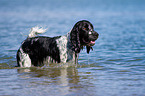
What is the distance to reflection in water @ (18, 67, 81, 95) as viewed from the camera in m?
→ 6.34

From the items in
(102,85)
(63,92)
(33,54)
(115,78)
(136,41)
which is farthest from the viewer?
(136,41)

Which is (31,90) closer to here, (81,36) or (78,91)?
(78,91)

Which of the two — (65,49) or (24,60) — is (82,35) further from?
(24,60)

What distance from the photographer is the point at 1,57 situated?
382 inches

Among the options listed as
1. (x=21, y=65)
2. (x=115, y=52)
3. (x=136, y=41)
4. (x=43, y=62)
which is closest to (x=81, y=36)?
(x=43, y=62)

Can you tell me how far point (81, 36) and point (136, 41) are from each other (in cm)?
551

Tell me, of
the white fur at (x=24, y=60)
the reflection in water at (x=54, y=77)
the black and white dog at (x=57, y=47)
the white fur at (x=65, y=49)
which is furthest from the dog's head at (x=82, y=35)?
the white fur at (x=24, y=60)

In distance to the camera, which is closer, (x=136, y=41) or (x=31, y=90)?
(x=31, y=90)

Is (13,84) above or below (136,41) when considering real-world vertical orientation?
below

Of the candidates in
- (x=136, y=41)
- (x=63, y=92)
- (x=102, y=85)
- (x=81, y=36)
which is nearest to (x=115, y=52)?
(x=136, y=41)

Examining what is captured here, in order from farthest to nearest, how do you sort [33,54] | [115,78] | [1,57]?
→ 1. [1,57]
2. [33,54]
3. [115,78]

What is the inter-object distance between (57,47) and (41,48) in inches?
15.5

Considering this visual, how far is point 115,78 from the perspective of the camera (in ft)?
22.6

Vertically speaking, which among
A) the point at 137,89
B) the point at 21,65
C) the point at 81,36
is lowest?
the point at 137,89
